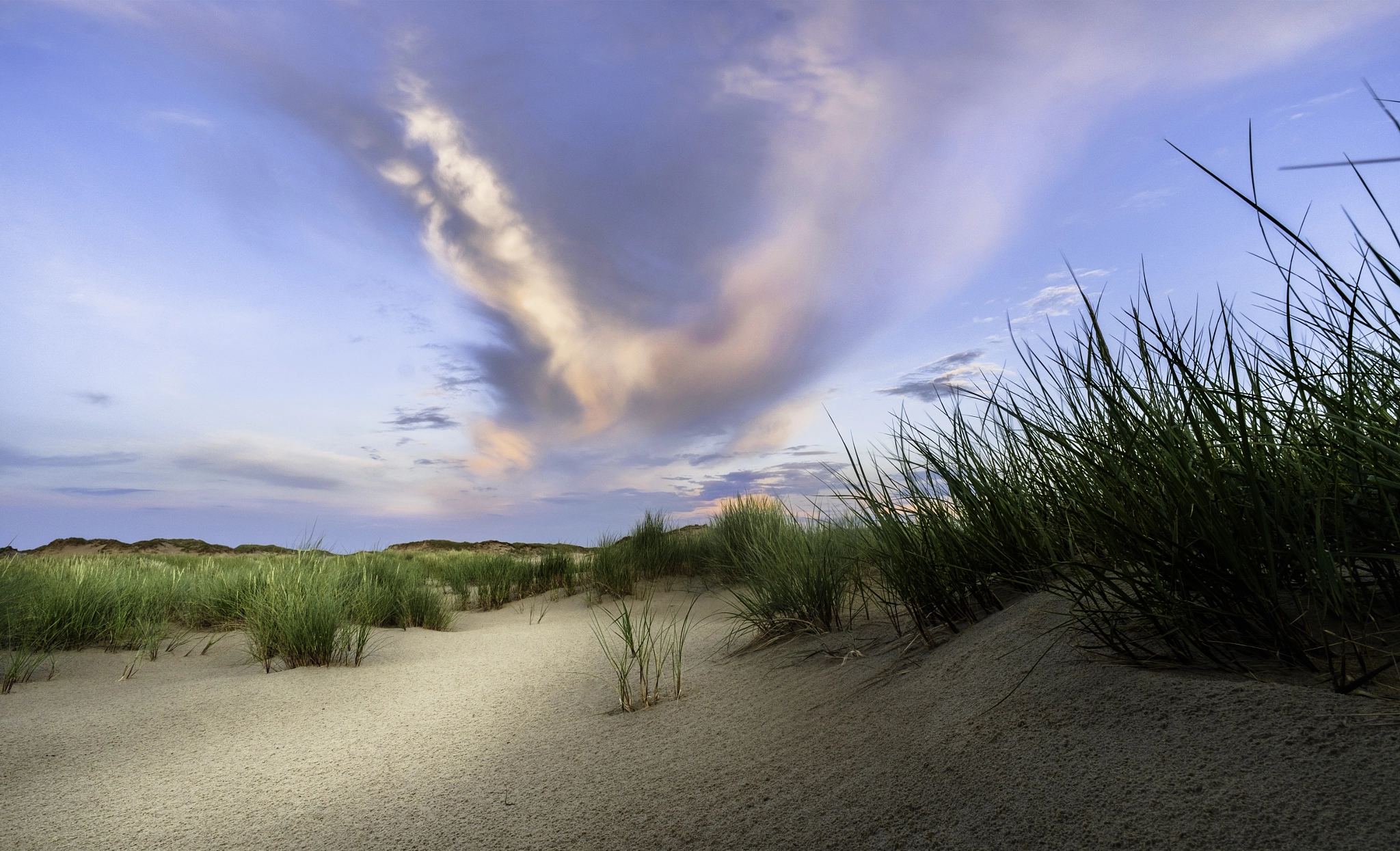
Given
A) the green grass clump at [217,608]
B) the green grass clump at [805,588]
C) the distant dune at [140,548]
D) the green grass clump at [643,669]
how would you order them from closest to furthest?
the green grass clump at [643,669], the green grass clump at [805,588], the green grass clump at [217,608], the distant dune at [140,548]

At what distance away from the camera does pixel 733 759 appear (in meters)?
1.86

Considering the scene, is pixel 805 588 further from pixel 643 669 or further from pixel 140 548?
pixel 140 548

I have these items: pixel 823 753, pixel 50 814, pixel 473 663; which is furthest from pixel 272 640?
pixel 823 753

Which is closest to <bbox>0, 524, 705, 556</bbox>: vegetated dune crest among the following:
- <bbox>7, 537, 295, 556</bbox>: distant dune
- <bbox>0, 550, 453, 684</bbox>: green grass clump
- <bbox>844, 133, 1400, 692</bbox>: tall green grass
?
<bbox>7, 537, 295, 556</bbox>: distant dune

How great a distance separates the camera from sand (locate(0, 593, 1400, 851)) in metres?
1.07

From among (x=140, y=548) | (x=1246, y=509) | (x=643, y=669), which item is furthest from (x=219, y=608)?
(x=140, y=548)

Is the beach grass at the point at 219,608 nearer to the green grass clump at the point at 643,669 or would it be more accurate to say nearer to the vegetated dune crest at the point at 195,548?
the green grass clump at the point at 643,669

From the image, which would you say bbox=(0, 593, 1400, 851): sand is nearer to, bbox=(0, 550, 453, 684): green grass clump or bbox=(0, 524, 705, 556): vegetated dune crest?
bbox=(0, 550, 453, 684): green grass clump

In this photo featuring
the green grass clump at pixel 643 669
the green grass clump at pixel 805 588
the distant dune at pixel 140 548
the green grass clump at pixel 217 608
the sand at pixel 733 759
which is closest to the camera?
the sand at pixel 733 759

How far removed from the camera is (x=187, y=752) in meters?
2.61

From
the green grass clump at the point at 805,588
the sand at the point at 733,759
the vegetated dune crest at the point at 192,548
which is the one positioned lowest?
the sand at the point at 733,759

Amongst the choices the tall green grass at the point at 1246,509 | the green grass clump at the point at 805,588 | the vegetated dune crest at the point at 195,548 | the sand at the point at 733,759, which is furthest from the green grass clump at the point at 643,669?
the vegetated dune crest at the point at 195,548

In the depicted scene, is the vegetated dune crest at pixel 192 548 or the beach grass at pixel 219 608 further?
the vegetated dune crest at pixel 192 548

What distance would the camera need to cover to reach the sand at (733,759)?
3.50 ft
